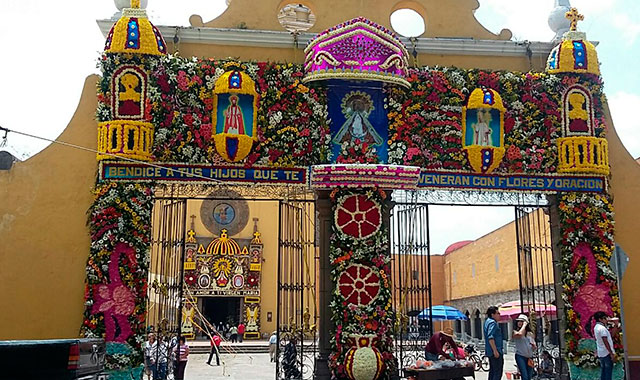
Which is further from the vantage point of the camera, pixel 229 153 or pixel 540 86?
pixel 540 86

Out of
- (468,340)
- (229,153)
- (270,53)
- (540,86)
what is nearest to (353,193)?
(229,153)

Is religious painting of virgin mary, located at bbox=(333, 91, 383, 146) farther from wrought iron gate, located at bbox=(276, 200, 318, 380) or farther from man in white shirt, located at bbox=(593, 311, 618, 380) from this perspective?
man in white shirt, located at bbox=(593, 311, 618, 380)

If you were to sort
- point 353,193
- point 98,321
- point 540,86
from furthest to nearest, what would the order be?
point 540,86, point 353,193, point 98,321

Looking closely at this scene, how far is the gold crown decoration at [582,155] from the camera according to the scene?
12375 mm

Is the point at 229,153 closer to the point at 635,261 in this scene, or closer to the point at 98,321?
the point at 98,321

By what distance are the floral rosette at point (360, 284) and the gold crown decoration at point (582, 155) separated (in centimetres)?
368

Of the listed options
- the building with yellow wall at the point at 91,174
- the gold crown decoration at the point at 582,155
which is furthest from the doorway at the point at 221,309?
the gold crown decoration at the point at 582,155

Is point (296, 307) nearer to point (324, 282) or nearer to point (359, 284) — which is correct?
point (324, 282)

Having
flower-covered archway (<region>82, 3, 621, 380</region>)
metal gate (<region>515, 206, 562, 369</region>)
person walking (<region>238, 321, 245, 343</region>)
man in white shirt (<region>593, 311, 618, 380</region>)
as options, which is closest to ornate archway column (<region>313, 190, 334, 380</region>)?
flower-covered archway (<region>82, 3, 621, 380</region>)

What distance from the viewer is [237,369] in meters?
17.3

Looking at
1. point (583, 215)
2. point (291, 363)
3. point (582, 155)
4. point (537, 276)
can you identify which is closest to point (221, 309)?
point (537, 276)

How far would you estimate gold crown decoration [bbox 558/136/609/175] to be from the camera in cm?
1238

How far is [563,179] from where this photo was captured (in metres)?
12.4

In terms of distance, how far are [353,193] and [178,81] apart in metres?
3.78
